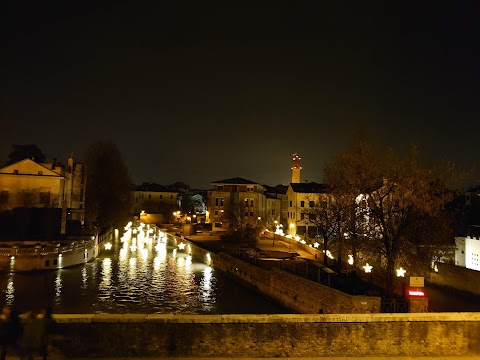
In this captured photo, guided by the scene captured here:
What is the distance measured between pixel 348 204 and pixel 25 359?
18.6 metres

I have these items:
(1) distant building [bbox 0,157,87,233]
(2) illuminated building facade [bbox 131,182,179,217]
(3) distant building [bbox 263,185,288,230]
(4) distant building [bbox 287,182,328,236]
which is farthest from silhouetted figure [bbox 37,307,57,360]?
(2) illuminated building facade [bbox 131,182,179,217]

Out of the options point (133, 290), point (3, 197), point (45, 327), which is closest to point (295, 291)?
point (133, 290)

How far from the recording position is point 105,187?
66.6m

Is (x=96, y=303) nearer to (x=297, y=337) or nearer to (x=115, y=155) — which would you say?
(x=297, y=337)

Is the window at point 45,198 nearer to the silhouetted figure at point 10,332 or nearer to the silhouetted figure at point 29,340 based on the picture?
the silhouetted figure at point 10,332

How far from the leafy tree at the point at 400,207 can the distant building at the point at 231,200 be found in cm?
5687

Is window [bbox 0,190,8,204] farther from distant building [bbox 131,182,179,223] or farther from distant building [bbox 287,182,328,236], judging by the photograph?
distant building [bbox 131,182,179,223]

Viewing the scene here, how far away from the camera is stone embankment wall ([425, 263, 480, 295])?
25375 millimetres

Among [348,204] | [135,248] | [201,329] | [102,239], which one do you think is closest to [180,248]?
[135,248]

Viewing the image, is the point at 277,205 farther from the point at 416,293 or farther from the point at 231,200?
the point at 416,293

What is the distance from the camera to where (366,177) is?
21.9 metres

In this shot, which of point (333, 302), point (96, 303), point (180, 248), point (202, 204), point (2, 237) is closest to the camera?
point (333, 302)

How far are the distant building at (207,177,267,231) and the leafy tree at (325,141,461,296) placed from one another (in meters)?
56.9

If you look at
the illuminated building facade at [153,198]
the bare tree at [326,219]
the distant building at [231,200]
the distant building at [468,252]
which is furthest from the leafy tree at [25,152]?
the distant building at [468,252]
